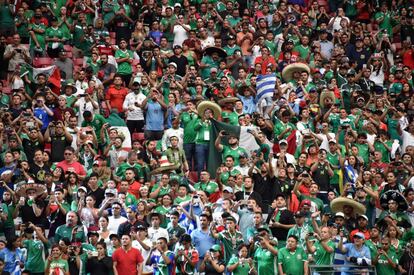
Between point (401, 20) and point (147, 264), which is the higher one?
point (401, 20)

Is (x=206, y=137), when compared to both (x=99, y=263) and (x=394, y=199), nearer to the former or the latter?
(x=394, y=199)

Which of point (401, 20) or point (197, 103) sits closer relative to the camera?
point (197, 103)

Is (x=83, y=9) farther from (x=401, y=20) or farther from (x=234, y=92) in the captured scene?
(x=401, y=20)

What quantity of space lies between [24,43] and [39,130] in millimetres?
4519

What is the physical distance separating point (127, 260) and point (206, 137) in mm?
4977

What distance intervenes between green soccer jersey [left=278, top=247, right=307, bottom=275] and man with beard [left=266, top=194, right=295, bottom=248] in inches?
43.2

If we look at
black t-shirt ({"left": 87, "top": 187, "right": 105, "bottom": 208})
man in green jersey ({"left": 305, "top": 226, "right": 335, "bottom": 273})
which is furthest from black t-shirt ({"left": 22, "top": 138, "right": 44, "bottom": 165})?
man in green jersey ({"left": 305, "top": 226, "right": 335, "bottom": 273})

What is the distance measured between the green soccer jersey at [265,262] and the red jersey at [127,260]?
192cm

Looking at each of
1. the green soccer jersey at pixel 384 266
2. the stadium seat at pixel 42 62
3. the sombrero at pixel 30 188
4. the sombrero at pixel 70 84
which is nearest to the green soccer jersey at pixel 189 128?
the sombrero at pixel 70 84

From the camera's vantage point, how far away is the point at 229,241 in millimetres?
23594

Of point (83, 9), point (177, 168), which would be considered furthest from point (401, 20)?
point (177, 168)

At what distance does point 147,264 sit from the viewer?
76.5 ft

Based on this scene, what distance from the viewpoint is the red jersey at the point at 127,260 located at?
2306 cm

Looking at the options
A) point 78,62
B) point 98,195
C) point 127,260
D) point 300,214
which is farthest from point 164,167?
point 78,62
